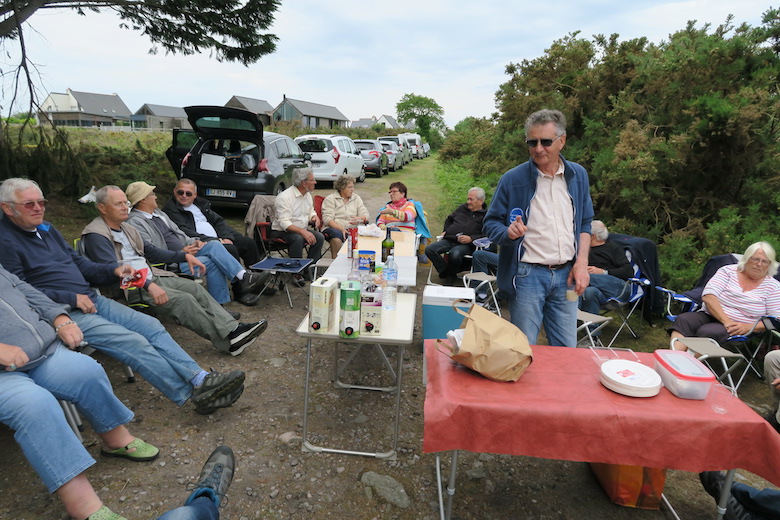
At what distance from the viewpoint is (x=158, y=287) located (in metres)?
3.30

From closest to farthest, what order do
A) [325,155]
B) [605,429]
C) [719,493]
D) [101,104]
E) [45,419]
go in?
1. [605,429]
2. [45,419]
3. [719,493]
4. [325,155]
5. [101,104]

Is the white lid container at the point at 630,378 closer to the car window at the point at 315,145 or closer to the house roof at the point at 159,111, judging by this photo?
the car window at the point at 315,145

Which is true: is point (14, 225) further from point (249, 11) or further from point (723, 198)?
point (723, 198)

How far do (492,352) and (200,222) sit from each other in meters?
4.10

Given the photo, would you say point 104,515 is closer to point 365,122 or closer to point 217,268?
point 217,268

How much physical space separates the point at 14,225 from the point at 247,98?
52701 mm

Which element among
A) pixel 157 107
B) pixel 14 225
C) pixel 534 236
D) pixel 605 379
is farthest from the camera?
pixel 157 107

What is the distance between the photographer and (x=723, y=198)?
5359 mm

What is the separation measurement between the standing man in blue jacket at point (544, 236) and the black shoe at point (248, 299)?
120 inches

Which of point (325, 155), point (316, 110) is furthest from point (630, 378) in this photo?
point (316, 110)

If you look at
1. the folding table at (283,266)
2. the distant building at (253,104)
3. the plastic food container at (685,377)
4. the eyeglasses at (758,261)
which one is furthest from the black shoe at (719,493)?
the distant building at (253,104)

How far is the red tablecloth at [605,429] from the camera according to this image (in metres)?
1.66

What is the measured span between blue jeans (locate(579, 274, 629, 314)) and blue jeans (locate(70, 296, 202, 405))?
3413 mm

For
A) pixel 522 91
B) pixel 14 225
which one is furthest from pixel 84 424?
pixel 522 91
